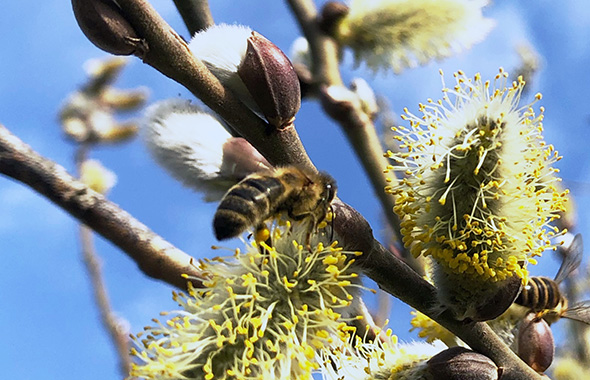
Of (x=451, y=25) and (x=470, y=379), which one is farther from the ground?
(x=451, y=25)

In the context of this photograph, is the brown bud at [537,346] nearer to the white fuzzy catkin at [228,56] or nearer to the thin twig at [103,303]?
the white fuzzy catkin at [228,56]

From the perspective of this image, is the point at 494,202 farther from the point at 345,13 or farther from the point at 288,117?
the point at 345,13

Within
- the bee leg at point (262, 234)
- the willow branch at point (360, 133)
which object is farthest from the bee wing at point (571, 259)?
the bee leg at point (262, 234)

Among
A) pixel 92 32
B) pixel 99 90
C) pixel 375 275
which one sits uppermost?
pixel 99 90

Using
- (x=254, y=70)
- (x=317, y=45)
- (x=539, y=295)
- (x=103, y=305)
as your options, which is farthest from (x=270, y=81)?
(x=103, y=305)

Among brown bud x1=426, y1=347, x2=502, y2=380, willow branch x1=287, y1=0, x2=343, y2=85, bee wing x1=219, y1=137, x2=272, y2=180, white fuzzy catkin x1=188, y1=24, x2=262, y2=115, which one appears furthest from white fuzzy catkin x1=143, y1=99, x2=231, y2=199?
willow branch x1=287, y1=0, x2=343, y2=85

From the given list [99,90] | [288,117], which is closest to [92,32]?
[288,117]

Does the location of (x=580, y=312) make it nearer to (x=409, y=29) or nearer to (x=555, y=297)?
(x=555, y=297)
